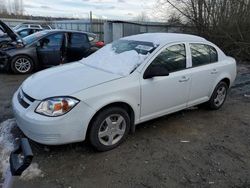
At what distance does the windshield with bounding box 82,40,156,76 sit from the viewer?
13.8 ft

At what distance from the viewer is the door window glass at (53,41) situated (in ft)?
30.5

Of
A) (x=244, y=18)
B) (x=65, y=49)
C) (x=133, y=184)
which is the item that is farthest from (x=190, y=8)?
(x=133, y=184)

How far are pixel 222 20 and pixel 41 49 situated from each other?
8.10m

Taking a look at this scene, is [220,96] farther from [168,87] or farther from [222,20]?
[222,20]

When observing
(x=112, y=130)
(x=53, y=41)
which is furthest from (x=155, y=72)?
(x=53, y=41)

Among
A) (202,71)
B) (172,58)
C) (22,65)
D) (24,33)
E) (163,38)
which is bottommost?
(22,65)

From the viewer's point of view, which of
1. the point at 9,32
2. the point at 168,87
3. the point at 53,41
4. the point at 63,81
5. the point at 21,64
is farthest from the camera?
the point at 53,41

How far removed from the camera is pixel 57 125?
11.3 ft

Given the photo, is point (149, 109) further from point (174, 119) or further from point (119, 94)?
point (174, 119)

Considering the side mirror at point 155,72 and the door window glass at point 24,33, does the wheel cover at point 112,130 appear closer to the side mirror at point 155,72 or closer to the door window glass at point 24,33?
the side mirror at point 155,72

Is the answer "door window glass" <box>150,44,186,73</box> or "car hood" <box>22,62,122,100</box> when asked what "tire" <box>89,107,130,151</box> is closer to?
"car hood" <box>22,62,122,100</box>

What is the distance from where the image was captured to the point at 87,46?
10.0 m

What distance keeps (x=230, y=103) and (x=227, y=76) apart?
0.92 meters

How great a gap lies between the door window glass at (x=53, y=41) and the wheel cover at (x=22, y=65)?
777mm
